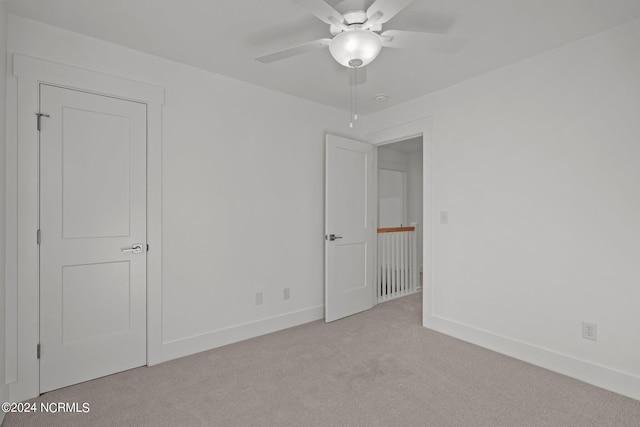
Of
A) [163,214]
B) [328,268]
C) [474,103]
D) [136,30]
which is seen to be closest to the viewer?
[136,30]

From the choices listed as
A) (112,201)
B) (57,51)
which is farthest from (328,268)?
(57,51)

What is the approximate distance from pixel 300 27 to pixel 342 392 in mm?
2484

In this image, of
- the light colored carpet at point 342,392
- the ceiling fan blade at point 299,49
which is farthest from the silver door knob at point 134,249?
the ceiling fan blade at point 299,49

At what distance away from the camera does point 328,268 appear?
3.56 meters

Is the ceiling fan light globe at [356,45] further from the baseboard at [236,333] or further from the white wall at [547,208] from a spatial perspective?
the baseboard at [236,333]

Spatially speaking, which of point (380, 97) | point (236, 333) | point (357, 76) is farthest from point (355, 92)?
point (236, 333)

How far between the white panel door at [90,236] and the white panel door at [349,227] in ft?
6.02

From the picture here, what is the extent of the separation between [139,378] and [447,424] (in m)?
2.13

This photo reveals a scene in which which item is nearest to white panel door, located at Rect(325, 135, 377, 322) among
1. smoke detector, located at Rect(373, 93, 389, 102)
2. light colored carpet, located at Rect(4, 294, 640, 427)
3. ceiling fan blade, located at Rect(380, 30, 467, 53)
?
smoke detector, located at Rect(373, 93, 389, 102)

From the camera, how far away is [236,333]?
3045mm

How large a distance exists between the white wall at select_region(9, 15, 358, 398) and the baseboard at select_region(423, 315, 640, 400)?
4.80ft

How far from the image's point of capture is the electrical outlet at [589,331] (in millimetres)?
2303

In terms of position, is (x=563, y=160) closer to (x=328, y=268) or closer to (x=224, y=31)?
(x=328, y=268)

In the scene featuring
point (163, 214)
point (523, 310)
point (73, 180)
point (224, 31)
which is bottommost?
point (523, 310)
